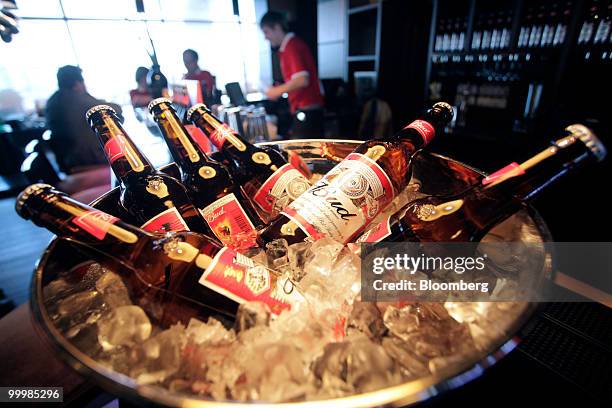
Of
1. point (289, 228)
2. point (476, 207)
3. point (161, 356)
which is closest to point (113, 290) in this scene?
point (161, 356)

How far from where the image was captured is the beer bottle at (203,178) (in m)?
0.67

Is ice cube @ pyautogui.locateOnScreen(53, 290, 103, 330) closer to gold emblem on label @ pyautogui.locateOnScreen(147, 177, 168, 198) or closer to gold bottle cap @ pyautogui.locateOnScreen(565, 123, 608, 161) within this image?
gold emblem on label @ pyautogui.locateOnScreen(147, 177, 168, 198)

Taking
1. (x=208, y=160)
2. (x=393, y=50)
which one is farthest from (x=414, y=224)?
(x=393, y=50)

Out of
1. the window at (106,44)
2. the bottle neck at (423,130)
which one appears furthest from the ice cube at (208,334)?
the window at (106,44)

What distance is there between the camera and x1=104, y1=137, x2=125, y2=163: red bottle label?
2.21ft

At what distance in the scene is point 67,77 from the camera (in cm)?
195

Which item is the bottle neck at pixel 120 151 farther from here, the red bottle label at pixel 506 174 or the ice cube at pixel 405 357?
the red bottle label at pixel 506 174

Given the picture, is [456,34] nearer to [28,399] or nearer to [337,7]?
[337,7]

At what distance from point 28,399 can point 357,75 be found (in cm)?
380

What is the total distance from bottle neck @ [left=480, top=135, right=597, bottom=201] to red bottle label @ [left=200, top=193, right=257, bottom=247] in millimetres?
472

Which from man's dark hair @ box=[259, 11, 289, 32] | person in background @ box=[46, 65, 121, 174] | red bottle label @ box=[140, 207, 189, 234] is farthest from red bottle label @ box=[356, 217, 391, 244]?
man's dark hair @ box=[259, 11, 289, 32]

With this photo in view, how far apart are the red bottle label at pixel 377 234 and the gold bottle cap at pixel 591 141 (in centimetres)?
32

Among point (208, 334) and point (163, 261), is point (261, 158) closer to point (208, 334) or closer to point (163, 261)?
point (163, 261)

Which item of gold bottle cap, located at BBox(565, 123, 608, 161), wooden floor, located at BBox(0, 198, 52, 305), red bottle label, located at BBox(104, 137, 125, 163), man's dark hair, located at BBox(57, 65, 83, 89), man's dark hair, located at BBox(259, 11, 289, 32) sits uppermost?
man's dark hair, located at BBox(259, 11, 289, 32)
